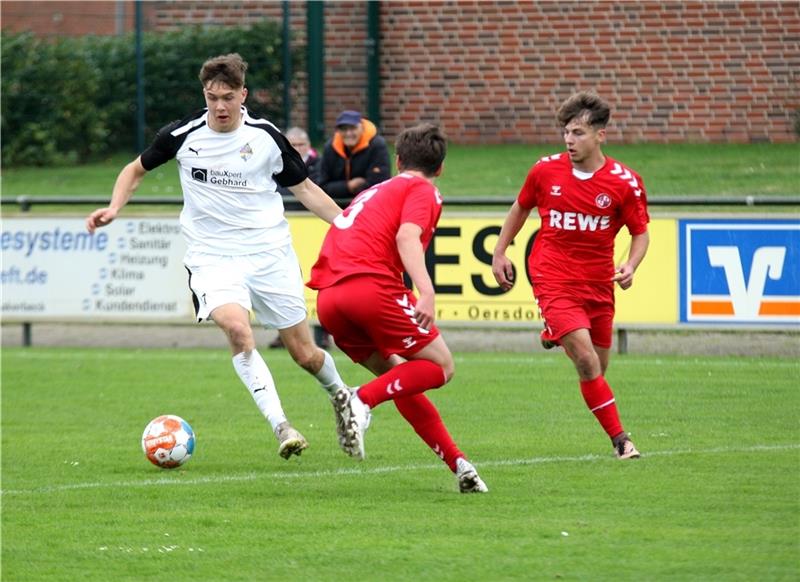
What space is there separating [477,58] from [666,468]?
13160 mm

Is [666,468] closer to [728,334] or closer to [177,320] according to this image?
[728,334]

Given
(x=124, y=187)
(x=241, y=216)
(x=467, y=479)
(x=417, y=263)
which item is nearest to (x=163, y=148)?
(x=124, y=187)

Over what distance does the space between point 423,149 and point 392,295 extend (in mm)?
726

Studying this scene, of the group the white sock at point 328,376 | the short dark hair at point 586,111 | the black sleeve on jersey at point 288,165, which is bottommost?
the white sock at point 328,376

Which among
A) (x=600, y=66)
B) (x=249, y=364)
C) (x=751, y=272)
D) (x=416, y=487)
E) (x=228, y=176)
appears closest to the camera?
(x=416, y=487)

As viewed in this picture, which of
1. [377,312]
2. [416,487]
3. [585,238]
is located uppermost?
[585,238]

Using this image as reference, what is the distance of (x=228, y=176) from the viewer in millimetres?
8492

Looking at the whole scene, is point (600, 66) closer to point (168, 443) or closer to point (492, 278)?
point (492, 278)

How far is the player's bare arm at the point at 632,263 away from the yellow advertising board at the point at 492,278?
468 centimetres

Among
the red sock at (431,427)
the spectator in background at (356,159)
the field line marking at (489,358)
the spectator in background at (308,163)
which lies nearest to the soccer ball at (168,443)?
the red sock at (431,427)

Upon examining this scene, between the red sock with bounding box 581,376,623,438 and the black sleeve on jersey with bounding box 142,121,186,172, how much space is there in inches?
107

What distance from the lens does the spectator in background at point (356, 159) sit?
552 inches

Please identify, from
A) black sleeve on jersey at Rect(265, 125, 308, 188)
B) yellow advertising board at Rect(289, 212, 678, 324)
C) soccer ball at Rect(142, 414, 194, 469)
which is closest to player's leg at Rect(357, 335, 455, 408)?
soccer ball at Rect(142, 414, 194, 469)

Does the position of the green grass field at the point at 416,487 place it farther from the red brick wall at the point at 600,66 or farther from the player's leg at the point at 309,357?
the red brick wall at the point at 600,66
